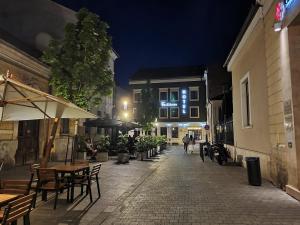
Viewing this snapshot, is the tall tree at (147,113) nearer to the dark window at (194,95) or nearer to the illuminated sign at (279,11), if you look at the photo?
the dark window at (194,95)

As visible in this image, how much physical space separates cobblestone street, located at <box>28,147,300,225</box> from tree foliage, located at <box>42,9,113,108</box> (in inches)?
174

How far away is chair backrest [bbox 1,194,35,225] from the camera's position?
121 inches

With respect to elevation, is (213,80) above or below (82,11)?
above

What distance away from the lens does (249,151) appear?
12.2 m

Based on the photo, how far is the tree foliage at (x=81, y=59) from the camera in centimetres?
1138

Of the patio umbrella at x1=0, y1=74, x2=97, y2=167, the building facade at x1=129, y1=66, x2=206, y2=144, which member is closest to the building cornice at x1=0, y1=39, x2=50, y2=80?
the patio umbrella at x1=0, y1=74, x2=97, y2=167

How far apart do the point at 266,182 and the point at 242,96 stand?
566 centimetres

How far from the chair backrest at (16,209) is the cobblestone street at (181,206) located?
178 cm

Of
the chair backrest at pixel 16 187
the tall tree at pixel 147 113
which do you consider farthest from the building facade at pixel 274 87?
the tall tree at pixel 147 113

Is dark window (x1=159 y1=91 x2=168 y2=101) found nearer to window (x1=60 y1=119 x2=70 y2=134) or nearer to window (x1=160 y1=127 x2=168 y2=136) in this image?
window (x1=160 y1=127 x2=168 y2=136)

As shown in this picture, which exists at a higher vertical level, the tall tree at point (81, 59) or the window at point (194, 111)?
the window at point (194, 111)

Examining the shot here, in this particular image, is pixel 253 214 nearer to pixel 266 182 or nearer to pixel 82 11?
pixel 266 182

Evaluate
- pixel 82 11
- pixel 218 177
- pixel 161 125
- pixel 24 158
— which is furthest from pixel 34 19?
pixel 161 125

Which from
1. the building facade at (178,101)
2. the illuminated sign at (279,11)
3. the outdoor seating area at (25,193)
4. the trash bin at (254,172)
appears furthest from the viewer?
the building facade at (178,101)
